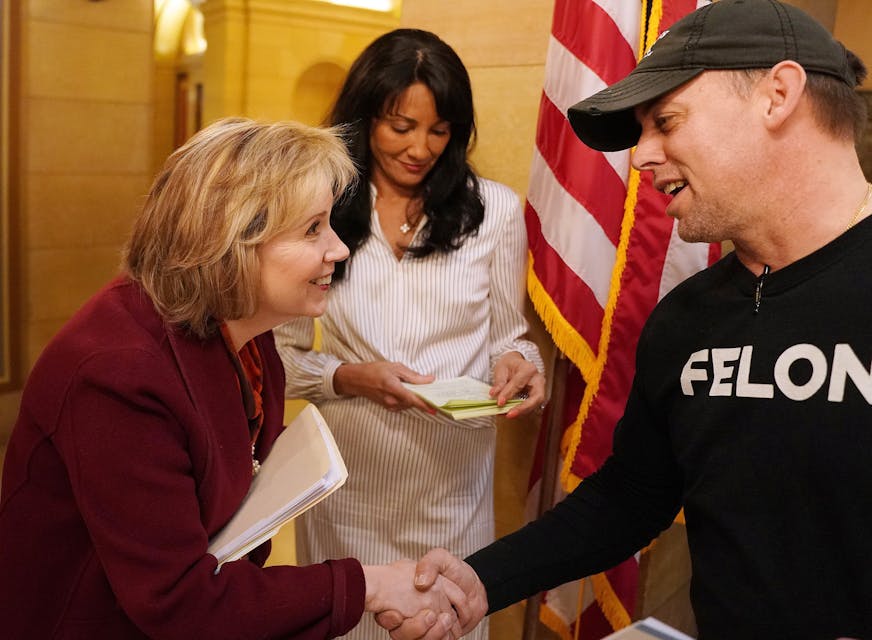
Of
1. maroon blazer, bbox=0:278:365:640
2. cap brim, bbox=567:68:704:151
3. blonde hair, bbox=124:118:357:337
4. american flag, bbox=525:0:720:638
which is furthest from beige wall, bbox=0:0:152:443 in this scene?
cap brim, bbox=567:68:704:151

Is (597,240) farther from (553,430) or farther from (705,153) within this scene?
(705,153)

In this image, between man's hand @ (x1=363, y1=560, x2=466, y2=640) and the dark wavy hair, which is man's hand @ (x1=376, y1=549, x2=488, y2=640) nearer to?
man's hand @ (x1=363, y1=560, x2=466, y2=640)

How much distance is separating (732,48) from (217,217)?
881 millimetres

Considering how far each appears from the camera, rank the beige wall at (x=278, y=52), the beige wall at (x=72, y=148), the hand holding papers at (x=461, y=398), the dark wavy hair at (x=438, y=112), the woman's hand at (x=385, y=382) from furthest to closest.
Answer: the beige wall at (x=278, y=52) → the beige wall at (x=72, y=148) → the dark wavy hair at (x=438, y=112) → the woman's hand at (x=385, y=382) → the hand holding papers at (x=461, y=398)

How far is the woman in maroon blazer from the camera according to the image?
142 centimetres

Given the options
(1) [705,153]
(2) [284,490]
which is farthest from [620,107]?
(2) [284,490]

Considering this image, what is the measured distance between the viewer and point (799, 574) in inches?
56.7

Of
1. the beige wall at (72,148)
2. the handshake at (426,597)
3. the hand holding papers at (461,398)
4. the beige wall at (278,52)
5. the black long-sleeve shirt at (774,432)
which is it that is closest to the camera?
the black long-sleeve shirt at (774,432)

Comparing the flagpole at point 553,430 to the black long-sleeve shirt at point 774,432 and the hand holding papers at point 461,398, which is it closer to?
the hand holding papers at point 461,398

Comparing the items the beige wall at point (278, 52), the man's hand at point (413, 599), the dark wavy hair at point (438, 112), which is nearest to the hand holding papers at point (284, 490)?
the man's hand at point (413, 599)

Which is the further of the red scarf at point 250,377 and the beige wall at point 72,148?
the beige wall at point 72,148

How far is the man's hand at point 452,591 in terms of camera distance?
182 centimetres

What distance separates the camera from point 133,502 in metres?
1.41

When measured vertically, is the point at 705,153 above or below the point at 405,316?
above
